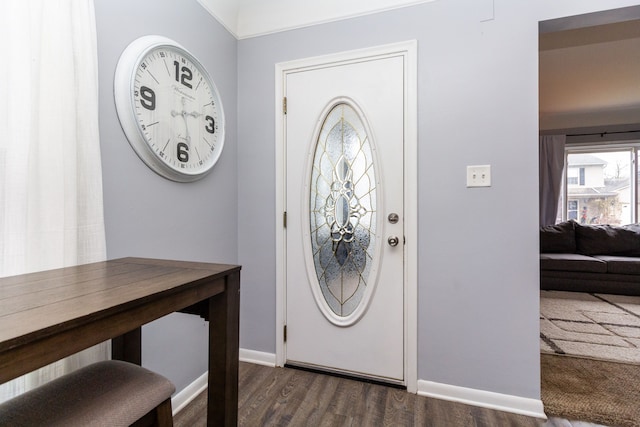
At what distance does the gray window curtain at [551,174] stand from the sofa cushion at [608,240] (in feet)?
1.97

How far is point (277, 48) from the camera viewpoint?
2.07 metres

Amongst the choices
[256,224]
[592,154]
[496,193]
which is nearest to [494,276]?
Result: [496,193]

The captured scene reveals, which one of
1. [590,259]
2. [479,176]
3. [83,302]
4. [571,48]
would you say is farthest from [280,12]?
[590,259]

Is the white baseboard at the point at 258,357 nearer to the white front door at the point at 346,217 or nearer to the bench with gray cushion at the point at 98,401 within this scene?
the white front door at the point at 346,217

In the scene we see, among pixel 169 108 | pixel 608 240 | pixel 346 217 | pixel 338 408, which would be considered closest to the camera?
pixel 169 108

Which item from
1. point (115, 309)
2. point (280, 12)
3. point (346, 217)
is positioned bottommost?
point (115, 309)

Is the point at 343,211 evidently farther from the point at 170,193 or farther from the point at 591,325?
the point at 591,325

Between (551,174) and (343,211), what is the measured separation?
4.42 meters

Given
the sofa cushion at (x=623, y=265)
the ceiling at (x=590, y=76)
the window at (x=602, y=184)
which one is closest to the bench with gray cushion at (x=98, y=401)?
the ceiling at (x=590, y=76)

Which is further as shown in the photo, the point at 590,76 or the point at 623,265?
the point at 623,265

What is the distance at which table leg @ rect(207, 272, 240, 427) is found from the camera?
3.37ft

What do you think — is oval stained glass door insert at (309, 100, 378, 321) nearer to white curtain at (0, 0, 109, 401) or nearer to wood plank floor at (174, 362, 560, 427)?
wood plank floor at (174, 362, 560, 427)

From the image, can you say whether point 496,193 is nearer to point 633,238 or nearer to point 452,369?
point 452,369

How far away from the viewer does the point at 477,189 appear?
1.72 m
